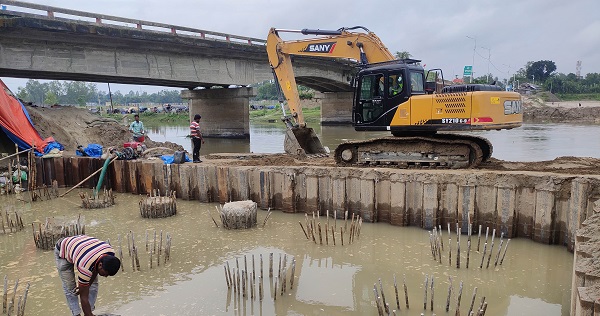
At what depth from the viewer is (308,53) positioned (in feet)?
49.6

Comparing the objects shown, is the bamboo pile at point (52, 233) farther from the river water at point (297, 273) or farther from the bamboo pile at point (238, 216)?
the bamboo pile at point (238, 216)

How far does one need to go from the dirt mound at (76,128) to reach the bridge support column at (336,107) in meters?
29.0

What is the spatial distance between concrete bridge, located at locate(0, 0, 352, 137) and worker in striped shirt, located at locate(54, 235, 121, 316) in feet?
58.9

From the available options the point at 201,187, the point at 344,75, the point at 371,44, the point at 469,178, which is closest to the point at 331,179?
the point at 469,178

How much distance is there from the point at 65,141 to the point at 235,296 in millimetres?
15681

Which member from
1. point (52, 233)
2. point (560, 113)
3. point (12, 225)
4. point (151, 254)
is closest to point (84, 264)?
point (151, 254)

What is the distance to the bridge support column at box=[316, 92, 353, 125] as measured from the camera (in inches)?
1907

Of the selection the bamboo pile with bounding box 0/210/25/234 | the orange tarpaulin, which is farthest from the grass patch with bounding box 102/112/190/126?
the bamboo pile with bounding box 0/210/25/234

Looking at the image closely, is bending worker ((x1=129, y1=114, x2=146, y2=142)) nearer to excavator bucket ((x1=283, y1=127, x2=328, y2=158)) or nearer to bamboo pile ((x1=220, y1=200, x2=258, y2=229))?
excavator bucket ((x1=283, y1=127, x2=328, y2=158))

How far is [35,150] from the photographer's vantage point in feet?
50.1

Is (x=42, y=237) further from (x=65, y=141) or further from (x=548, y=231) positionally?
(x=65, y=141)

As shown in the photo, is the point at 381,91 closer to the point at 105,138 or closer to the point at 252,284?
the point at 252,284

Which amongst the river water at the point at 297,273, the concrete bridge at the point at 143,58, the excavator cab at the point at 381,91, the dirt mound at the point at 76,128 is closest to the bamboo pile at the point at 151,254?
the river water at the point at 297,273

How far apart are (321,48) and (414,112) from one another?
15.0 ft
